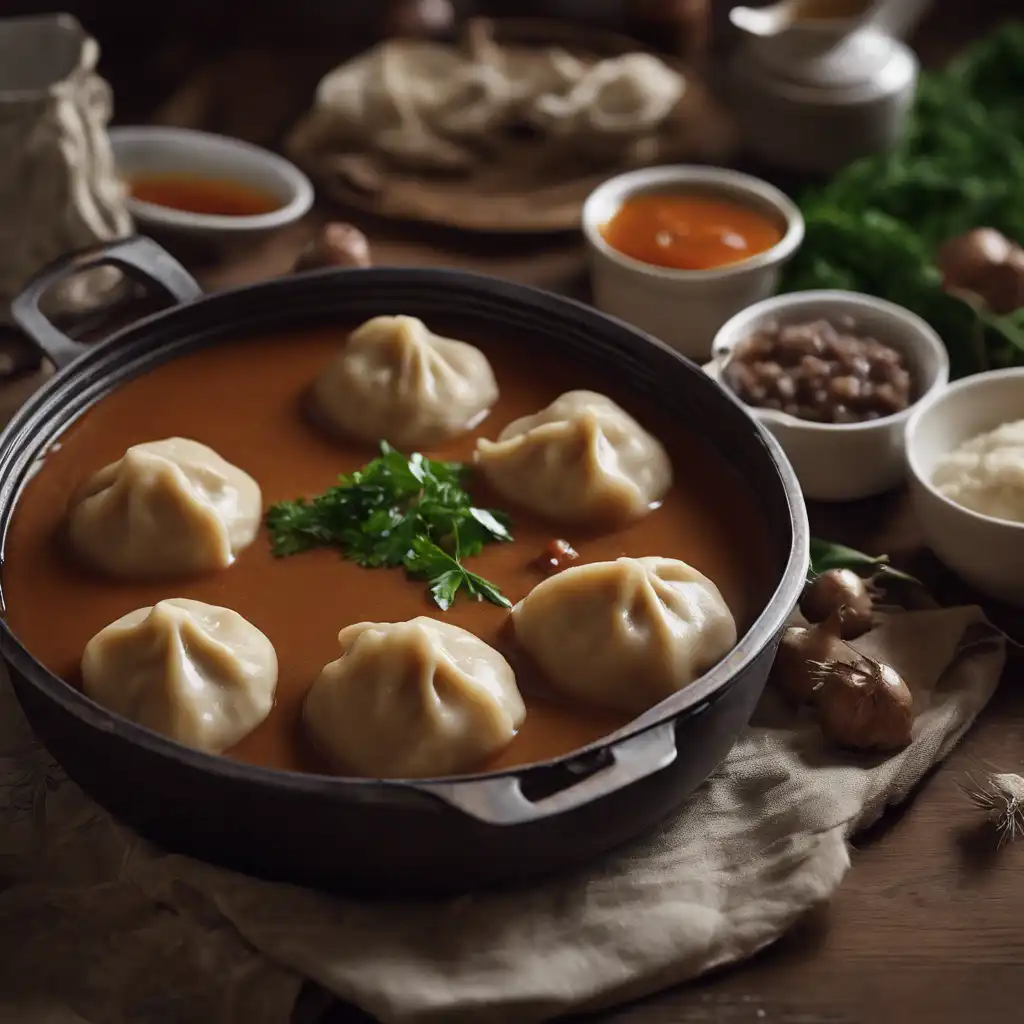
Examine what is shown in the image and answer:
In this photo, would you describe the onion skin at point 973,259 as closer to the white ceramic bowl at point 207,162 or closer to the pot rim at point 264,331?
the pot rim at point 264,331

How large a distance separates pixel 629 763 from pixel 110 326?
1.90m

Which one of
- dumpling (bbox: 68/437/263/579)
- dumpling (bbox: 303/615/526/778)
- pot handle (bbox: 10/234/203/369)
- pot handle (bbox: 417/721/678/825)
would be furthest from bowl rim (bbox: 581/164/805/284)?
pot handle (bbox: 417/721/678/825)

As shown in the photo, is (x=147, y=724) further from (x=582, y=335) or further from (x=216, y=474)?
(x=582, y=335)

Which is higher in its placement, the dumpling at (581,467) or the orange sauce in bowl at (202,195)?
the dumpling at (581,467)

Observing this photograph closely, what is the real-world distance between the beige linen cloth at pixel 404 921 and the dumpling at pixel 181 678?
0.67 feet

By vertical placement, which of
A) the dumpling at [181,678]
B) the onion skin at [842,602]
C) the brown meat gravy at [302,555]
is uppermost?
the dumpling at [181,678]

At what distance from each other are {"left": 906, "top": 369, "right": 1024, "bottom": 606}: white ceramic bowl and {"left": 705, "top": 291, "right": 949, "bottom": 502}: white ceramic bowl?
50 mm

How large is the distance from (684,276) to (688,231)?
9.8 inches

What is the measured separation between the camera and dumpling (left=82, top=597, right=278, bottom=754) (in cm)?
215

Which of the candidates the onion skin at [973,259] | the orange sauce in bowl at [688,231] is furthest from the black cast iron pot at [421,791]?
the onion skin at [973,259]

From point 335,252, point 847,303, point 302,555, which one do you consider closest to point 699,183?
point 847,303

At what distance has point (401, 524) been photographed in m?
2.52

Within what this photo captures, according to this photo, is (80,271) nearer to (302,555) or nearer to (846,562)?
(302,555)

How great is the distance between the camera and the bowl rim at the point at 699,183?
3225 mm
